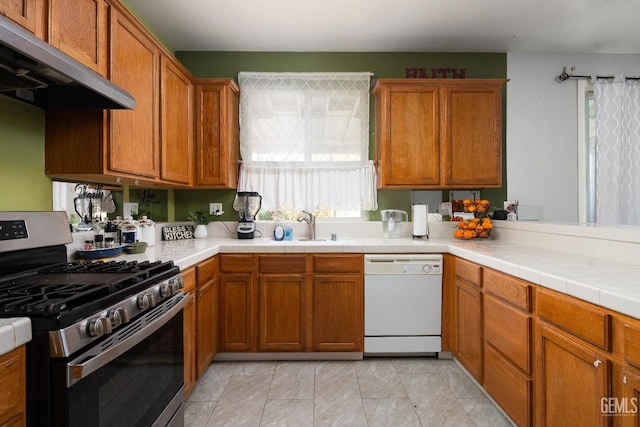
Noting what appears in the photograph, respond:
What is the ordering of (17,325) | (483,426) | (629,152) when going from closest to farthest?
(17,325)
(483,426)
(629,152)

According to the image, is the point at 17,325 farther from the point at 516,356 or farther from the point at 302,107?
the point at 302,107

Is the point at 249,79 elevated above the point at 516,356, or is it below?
above

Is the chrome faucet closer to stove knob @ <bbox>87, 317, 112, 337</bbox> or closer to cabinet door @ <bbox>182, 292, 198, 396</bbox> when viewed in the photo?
cabinet door @ <bbox>182, 292, 198, 396</bbox>

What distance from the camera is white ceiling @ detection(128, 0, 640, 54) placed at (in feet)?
8.34

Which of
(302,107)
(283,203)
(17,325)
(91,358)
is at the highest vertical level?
(302,107)

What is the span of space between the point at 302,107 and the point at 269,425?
2.56 meters

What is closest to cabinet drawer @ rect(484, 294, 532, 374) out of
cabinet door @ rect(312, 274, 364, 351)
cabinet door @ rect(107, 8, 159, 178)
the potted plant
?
cabinet door @ rect(312, 274, 364, 351)

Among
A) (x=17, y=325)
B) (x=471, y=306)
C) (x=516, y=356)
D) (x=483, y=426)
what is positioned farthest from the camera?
(x=471, y=306)

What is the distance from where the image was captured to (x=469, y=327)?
227 centimetres

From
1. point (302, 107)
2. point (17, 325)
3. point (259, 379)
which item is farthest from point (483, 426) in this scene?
point (302, 107)

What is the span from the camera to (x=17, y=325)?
33.9 inches

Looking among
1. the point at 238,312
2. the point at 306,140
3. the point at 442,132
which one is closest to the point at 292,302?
→ the point at 238,312

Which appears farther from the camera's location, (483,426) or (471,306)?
(471,306)

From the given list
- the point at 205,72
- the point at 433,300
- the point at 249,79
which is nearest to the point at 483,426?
the point at 433,300
